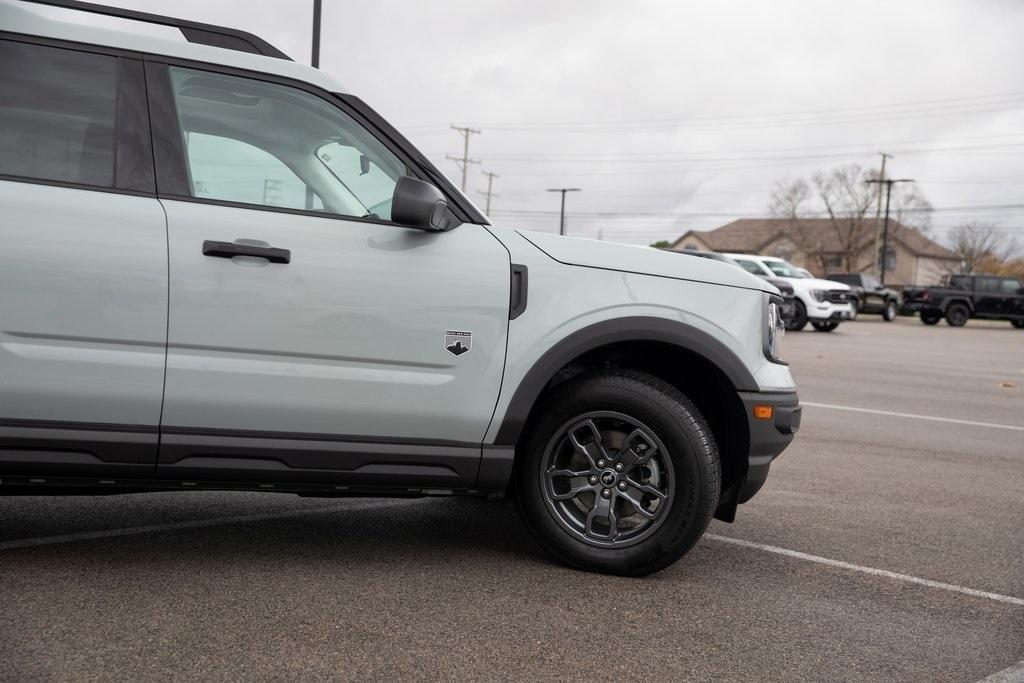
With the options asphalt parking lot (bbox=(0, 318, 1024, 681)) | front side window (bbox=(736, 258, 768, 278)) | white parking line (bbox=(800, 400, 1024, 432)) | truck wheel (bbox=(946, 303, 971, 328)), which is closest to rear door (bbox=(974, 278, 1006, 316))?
truck wheel (bbox=(946, 303, 971, 328))

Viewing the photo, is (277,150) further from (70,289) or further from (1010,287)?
(1010,287)

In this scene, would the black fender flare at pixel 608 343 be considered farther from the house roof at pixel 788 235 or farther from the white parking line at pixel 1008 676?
the house roof at pixel 788 235

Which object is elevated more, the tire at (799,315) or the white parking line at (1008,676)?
the tire at (799,315)

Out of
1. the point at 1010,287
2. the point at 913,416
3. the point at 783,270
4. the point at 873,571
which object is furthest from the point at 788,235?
the point at 873,571

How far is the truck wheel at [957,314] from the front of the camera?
36.3m

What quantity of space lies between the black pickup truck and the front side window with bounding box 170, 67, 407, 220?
35.8 meters

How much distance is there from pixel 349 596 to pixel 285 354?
0.91 metres

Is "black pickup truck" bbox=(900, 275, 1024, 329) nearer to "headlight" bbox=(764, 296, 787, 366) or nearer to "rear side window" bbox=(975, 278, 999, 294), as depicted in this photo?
"rear side window" bbox=(975, 278, 999, 294)

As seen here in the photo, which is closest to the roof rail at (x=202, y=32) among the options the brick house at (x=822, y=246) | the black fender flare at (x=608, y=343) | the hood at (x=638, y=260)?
the hood at (x=638, y=260)

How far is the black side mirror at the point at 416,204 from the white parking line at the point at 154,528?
5.92ft

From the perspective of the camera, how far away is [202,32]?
3.94m

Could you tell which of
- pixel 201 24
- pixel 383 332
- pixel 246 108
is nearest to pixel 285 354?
pixel 383 332

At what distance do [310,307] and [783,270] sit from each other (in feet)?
84.8

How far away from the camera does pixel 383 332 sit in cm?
378
